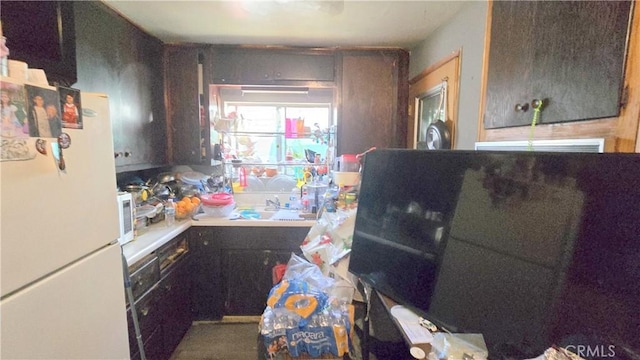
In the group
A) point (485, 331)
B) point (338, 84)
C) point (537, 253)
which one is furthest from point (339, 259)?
point (338, 84)

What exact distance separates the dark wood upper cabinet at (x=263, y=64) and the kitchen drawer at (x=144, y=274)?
1461 mm

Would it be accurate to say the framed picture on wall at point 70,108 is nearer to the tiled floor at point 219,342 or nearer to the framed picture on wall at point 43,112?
the framed picture on wall at point 43,112

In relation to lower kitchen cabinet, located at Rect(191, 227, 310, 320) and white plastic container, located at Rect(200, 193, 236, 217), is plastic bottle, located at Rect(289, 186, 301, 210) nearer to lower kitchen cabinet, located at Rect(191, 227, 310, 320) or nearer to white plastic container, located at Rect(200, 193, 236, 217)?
lower kitchen cabinet, located at Rect(191, 227, 310, 320)

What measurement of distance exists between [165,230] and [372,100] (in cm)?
183

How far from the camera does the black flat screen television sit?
60 cm

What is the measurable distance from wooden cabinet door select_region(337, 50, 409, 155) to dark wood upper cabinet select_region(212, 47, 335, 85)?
265mm

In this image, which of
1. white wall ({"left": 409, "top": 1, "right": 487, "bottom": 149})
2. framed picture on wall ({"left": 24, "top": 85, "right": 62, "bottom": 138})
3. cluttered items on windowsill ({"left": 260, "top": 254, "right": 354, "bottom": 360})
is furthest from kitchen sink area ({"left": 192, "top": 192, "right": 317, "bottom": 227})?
framed picture on wall ({"left": 24, "top": 85, "right": 62, "bottom": 138})

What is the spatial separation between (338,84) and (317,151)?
633 millimetres

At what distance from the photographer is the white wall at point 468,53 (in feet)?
4.76

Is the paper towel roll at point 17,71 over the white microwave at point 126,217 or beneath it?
over

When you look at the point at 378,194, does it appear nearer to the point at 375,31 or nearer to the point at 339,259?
the point at 339,259

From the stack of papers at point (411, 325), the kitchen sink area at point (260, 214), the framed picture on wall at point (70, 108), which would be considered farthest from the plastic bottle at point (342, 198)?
the framed picture on wall at point (70, 108)

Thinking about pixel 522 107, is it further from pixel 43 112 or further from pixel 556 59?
pixel 43 112

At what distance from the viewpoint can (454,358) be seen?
711mm
